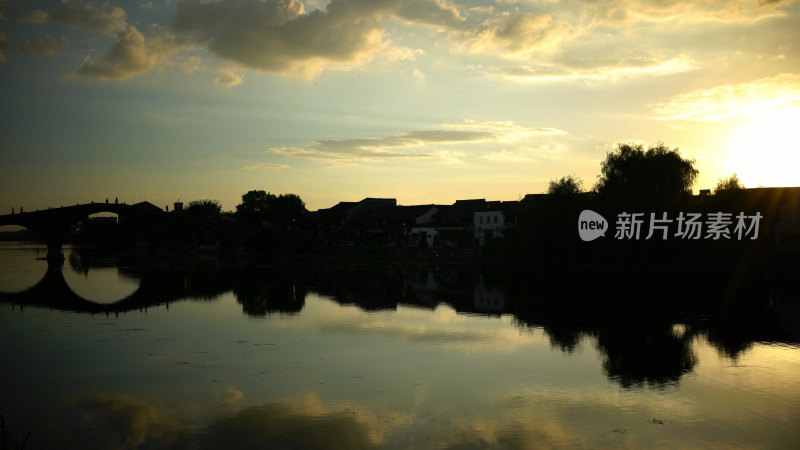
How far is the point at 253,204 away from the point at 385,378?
158 metres

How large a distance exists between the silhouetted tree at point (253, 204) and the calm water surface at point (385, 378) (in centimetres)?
12865

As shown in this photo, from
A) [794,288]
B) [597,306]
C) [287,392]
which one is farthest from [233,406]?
[794,288]

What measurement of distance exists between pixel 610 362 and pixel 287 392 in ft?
43.1

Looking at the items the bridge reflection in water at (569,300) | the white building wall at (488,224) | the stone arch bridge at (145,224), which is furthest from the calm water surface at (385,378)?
the white building wall at (488,224)

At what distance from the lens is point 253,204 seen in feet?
573

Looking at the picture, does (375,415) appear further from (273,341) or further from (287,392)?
(273,341)

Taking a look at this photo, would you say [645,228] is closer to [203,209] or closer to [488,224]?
[488,224]

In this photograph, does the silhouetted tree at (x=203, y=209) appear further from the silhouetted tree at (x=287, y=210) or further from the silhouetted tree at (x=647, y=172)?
the silhouetted tree at (x=647, y=172)

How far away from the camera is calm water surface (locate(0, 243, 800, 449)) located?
1633 cm

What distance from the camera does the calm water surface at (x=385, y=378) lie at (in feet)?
53.6

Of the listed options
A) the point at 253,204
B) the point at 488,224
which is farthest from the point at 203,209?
the point at 488,224

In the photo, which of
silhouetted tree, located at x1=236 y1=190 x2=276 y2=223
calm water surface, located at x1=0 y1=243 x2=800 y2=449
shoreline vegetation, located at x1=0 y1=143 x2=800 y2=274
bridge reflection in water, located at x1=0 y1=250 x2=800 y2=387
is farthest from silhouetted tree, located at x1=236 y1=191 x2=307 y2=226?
calm water surface, located at x1=0 y1=243 x2=800 y2=449

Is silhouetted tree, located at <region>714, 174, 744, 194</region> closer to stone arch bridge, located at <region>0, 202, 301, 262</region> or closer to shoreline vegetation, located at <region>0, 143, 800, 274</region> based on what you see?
shoreline vegetation, located at <region>0, 143, 800, 274</region>

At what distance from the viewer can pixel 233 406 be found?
18.4 m
